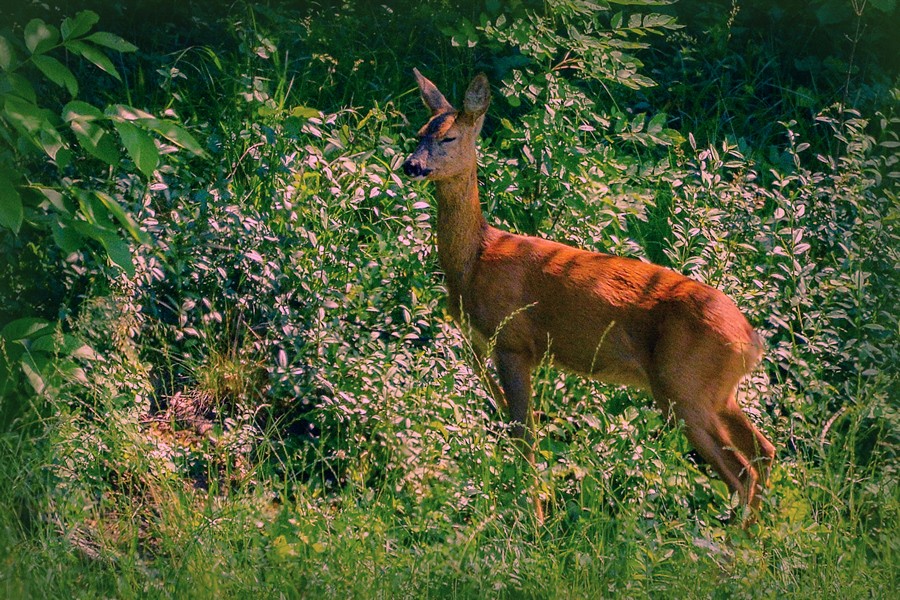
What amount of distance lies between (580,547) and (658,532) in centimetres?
Answer: 32

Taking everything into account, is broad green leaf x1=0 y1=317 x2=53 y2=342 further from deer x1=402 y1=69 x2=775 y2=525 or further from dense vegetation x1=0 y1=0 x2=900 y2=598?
deer x1=402 y1=69 x2=775 y2=525

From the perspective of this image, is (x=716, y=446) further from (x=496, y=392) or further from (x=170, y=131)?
(x=170, y=131)

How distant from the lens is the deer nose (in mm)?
A: 5004

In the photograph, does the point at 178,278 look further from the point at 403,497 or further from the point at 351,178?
the point at 403,497

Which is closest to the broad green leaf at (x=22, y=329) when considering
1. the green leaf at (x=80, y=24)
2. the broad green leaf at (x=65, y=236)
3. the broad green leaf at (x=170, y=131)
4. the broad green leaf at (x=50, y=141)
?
the broad green leaf at (x=65, y=236)

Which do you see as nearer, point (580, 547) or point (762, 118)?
point (580, 547)

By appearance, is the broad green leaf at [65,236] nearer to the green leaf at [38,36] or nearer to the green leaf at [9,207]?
the green leaf at [9,207]

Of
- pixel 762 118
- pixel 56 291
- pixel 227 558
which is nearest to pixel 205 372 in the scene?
pixel 56 291

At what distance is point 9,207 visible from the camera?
3887 millimetres

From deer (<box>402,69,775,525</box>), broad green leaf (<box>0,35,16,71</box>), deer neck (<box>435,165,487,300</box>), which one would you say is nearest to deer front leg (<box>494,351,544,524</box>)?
deer (<box>402,69,775,525</box>)

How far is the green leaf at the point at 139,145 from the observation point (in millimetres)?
3902

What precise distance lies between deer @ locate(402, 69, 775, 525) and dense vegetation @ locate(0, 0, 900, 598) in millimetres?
167

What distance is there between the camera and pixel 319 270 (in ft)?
17.9

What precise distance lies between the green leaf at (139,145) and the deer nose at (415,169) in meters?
1.33
